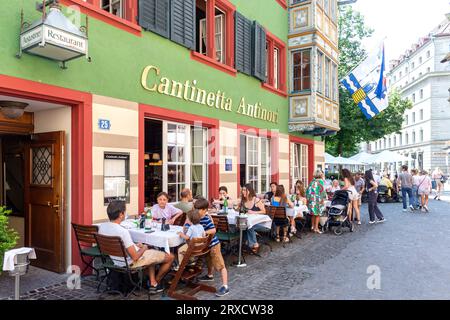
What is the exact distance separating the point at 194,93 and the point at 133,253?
459 cm

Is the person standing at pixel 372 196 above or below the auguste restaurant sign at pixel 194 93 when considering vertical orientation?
below

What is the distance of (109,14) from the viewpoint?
19.9ft

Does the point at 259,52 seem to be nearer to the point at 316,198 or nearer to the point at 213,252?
the point at 316,198

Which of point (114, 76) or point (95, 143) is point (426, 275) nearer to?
point (95, 143)

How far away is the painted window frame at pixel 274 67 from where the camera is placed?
11.7 metres

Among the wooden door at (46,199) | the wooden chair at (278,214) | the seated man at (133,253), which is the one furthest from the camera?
the wooden chair at (278,214)

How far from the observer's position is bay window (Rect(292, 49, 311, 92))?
492 inches

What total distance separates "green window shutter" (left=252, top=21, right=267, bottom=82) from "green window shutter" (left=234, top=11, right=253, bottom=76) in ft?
0.42

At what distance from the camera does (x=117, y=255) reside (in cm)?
450

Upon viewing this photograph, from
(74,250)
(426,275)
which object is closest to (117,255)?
(74,250)

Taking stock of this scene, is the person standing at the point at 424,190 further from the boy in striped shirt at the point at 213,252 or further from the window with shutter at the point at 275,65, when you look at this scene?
the boy in striped shirt at the point at 213,252

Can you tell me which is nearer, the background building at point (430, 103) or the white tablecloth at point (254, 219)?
the white tablecloth at point (254, 219)

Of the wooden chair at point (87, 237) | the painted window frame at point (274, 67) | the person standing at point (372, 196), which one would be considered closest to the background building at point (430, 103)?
the person standing at point (372, 196)

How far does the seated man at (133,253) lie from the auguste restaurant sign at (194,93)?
9.84 feet
